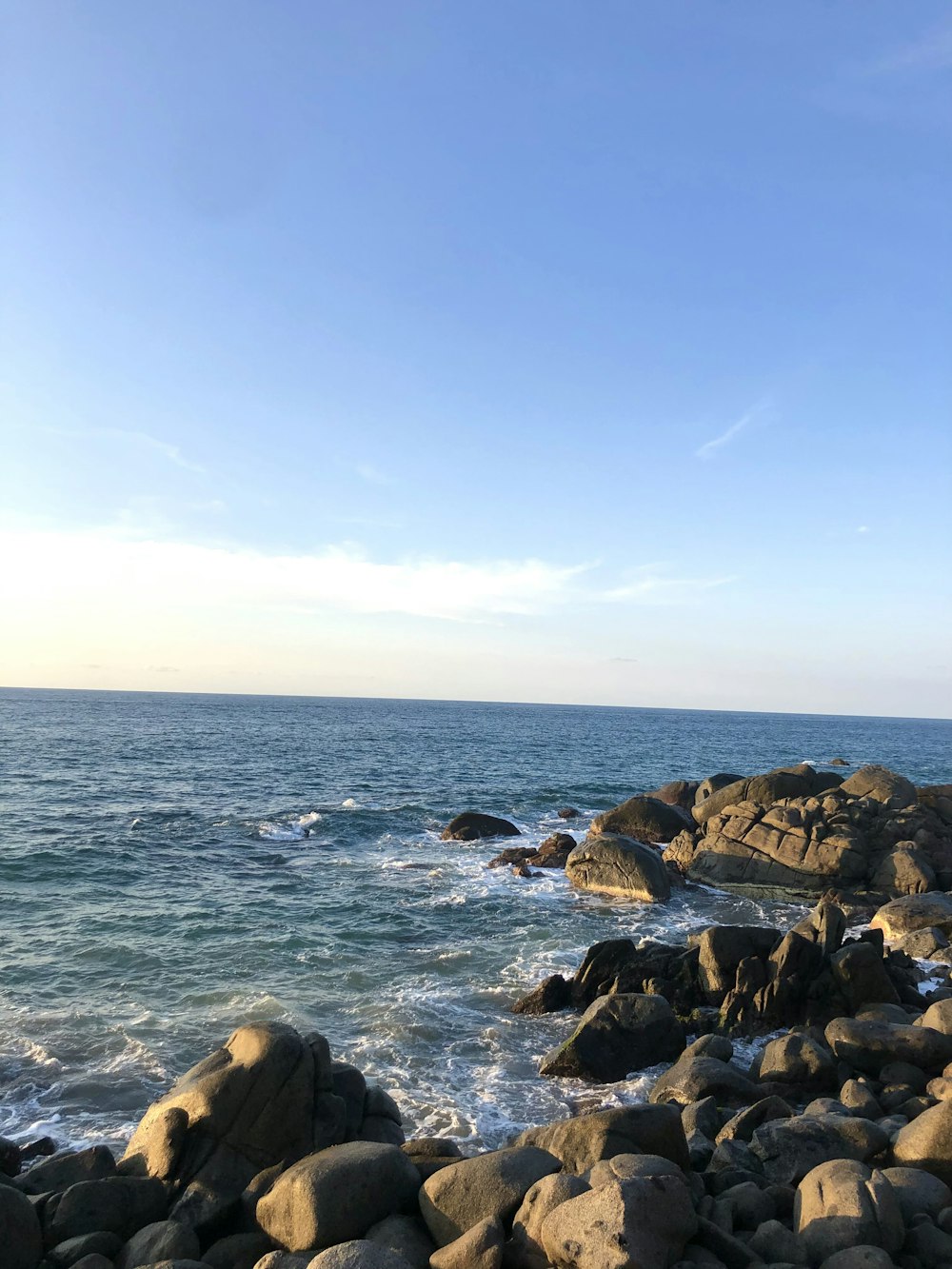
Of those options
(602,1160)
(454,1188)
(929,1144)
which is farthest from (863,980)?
(454,1188)

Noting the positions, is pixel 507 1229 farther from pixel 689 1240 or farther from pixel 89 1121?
pixel 89 1121

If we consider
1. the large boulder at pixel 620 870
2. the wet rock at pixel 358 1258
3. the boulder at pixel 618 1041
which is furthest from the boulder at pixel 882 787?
the wet rock at pixel 358 1258

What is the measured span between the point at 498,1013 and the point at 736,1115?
23.4 ft

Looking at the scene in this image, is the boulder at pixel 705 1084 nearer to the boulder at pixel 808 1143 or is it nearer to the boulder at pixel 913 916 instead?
the boulder at pixel 808 1143

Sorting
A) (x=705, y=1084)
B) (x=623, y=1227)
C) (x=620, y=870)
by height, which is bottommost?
(x=705, y=1084)

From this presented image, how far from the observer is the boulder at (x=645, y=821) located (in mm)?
38406

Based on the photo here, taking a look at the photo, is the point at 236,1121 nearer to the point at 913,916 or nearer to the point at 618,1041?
the point at 618,1041

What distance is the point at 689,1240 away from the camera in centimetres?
890

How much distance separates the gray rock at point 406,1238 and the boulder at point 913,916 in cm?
1987

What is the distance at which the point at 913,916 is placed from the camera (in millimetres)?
24750

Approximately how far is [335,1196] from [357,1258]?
1.27 meters

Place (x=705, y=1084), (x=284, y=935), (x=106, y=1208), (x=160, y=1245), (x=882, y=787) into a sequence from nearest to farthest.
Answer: (x=160, y=1245) → (x=106, y=1208) → (x=705, y=1084) → (x=284, y=935) → (x=882, y=787)

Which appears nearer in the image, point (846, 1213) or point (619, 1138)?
point (846, 1213)

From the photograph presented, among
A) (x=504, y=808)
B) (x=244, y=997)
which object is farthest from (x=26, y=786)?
(x=244, y=997)
